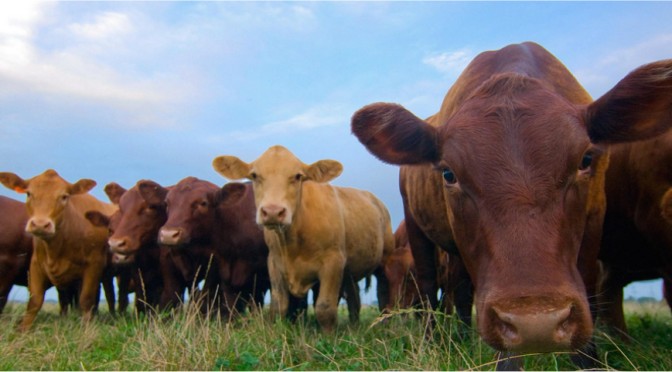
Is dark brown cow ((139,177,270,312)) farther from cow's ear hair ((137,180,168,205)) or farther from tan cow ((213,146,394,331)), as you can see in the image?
tan cow ((213,146,394,331))

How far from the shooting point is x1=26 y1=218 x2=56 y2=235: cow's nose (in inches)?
356

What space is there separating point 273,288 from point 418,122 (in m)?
4.66

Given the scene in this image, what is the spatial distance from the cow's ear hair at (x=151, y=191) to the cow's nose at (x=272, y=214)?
11.3 ft

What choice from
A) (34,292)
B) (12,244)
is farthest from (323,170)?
(12,244)

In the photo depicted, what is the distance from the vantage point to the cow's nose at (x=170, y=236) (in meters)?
8.59

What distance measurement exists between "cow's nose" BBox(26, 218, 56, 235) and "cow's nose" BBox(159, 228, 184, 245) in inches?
66.5

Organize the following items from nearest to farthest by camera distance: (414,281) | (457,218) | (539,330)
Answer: (539,330) < (457,218) < (414,281)

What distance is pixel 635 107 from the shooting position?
4.01 metres

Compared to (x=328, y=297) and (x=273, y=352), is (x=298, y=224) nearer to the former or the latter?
(x=328, y=297)

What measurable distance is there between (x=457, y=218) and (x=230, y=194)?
245 inches

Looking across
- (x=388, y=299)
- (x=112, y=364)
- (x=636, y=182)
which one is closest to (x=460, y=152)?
(x=636, y=182)

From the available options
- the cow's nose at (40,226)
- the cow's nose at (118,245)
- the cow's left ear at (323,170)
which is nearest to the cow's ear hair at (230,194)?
the cow's nose at (118,245)

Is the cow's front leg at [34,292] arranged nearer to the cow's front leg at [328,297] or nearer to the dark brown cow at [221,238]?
the dark brown cow at [221,238]

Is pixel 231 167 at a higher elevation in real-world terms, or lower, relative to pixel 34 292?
higher
